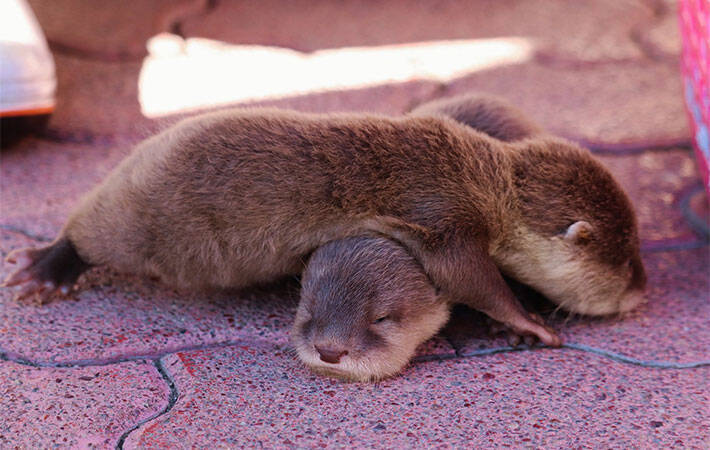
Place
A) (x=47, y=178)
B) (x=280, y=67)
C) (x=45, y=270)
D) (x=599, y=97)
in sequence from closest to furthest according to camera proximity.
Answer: (x=45, y=270), (x=47, y=178), (x=599, y=97), (x=280, y=67)

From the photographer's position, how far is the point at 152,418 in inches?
75.9

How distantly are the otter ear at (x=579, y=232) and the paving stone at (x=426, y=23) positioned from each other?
2.35 metres

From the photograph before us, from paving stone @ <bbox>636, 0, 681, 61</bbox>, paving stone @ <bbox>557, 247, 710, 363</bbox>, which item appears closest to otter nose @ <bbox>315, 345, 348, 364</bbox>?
paving stone @ <bbox>557, 247, 710, 363</bbox>

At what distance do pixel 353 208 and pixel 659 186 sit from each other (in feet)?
5.77

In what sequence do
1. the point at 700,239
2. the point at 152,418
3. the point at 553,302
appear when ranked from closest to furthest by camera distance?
the point at 152,418, the point at 553,302, the point at 700,239

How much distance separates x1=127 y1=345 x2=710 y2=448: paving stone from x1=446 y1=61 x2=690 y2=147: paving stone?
1736mm

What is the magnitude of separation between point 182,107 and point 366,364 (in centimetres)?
205

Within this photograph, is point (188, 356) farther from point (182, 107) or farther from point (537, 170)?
point (182, 107)

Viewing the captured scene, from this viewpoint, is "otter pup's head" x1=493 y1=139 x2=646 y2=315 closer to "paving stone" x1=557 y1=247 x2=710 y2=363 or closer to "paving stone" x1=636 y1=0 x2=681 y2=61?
"paving stone" x1=557 y1=247 x2=710 y2=363

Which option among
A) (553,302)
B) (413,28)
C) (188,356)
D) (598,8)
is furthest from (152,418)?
(598,8)

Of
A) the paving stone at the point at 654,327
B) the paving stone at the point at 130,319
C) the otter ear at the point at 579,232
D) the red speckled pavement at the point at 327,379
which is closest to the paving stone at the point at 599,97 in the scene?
the red speckled pavement at the point at 327,379

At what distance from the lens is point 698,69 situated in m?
2.71

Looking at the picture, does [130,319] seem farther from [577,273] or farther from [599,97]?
Answer: [599,97]

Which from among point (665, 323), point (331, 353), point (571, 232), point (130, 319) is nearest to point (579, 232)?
point (571, 232)
